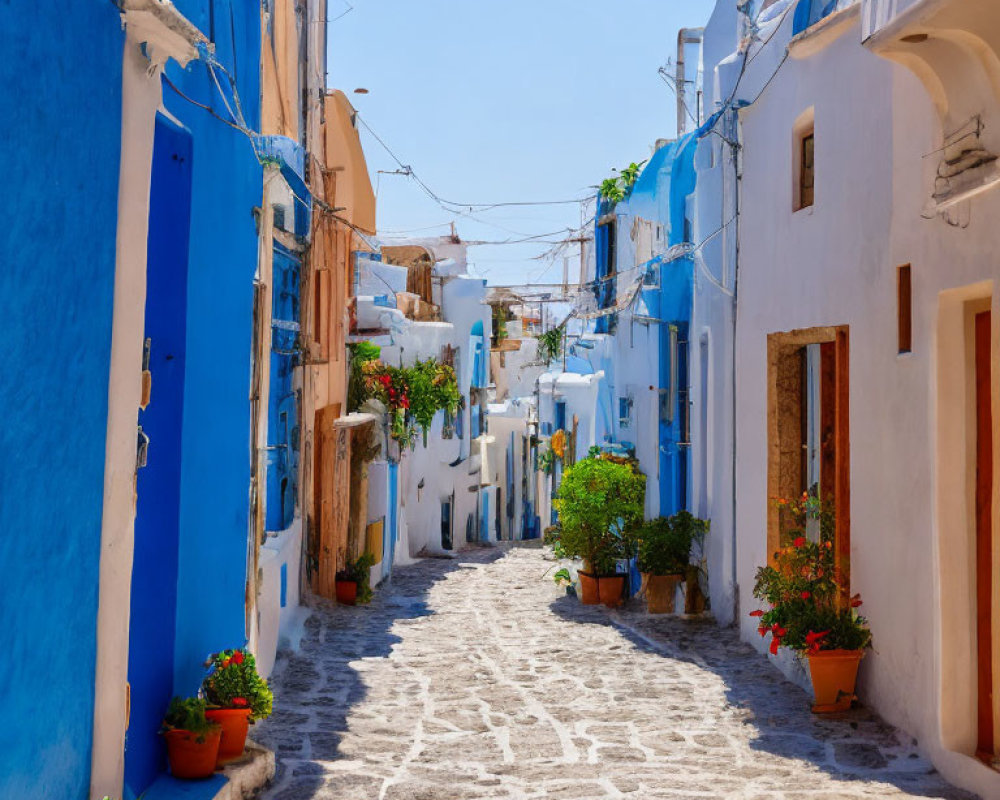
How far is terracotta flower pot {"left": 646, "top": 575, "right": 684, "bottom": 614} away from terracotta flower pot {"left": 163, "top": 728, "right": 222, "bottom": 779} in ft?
27.4

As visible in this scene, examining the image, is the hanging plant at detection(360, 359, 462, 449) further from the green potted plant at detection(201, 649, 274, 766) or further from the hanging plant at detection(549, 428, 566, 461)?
the green potted plant at detection(201, 649, 274, 766)

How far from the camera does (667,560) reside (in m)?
13.5

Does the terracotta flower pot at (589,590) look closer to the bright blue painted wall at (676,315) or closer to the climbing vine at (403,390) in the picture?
the bright blue painted wall at (676,315)

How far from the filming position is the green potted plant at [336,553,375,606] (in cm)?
1436

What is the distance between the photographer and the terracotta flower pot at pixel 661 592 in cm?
1352

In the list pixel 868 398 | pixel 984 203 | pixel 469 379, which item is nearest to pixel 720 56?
pixel 868 398

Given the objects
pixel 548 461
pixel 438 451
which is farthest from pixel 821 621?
pixel 548 461

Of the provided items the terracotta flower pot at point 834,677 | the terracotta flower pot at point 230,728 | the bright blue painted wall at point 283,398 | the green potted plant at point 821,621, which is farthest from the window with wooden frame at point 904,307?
the bright blue painted wall at point 283,398

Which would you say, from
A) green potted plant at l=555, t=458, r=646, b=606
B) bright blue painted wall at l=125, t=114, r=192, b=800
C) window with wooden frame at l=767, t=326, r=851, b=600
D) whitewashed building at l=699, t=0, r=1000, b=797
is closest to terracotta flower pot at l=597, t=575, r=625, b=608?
green potted plant at l=555, t=458, r=646, b=606

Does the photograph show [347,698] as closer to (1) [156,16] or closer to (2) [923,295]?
(2) [923,295]

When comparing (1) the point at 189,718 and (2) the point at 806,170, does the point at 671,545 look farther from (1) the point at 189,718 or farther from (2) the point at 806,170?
(1) the point at 189,718

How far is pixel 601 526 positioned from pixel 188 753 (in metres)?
9.34

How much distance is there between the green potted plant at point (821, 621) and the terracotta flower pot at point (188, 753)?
4.09 meters

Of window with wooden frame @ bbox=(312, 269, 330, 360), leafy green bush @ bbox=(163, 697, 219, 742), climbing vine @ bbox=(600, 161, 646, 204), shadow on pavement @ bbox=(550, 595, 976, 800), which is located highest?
climbing vine @ bbox=(600, 161, 646, 204)
